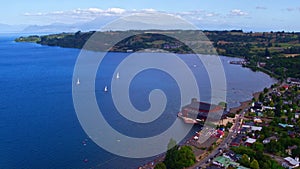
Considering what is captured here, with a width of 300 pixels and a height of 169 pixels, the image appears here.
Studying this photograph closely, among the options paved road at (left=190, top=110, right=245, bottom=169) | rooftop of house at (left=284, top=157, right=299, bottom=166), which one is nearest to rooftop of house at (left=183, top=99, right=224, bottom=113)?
paved road at (left=190, top=110, right=245, bottom=169)

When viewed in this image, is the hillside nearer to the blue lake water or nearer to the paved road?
the blue lake water

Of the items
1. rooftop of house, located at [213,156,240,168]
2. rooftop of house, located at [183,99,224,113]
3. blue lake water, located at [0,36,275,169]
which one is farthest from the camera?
rooftop of house, located at [183,99,224,113]

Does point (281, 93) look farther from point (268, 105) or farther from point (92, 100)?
point (92, 100)

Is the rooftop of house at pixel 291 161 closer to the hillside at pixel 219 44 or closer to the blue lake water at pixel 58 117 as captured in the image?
the blue lake water at pixel 58 117

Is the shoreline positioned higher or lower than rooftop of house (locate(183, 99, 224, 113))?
lower

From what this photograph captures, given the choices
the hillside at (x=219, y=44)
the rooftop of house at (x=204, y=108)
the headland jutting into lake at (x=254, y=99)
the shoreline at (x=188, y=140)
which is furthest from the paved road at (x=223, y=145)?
the hillside at (x=219, y=44)

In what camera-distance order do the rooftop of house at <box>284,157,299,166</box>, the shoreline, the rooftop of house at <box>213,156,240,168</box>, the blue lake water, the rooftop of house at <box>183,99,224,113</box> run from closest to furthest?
the rooftop of house at <box>213,156,240,168</box>
the rooftop of house at <box>284,157,299,166</box>
the shoreline
the blue lake water
the rooftop of house at <box>183,99,224,113</box>

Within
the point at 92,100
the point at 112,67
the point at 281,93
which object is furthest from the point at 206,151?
the point at 112,67

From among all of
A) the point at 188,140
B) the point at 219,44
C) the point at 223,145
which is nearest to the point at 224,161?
the point at 223,145

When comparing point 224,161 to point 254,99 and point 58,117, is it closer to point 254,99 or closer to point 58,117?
point 58,117
